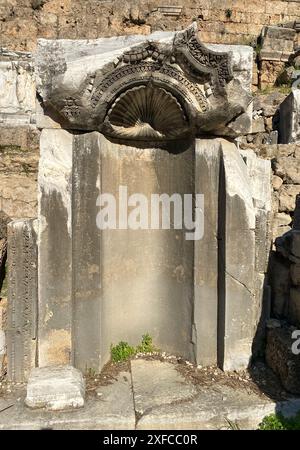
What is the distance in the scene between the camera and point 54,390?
3.14m

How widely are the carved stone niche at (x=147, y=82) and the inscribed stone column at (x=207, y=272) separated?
41 centimetres

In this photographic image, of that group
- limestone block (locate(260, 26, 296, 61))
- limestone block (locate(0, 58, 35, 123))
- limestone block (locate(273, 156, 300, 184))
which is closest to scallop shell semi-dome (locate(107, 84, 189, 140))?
limestone block (locate(273, 156, 300, 184))

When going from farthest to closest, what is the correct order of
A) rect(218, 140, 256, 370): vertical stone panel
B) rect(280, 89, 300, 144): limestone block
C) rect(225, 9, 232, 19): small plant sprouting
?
rect(225, 9, 232, 19): small plant sprouting
rect(280, 89, 300, 144): limestone block
rect(218, 140, 256, 370): vertical stone panel

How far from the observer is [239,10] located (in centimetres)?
1712

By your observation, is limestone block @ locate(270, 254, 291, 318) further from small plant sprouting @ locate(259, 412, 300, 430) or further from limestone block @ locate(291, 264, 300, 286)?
small plant sprouting @ locate(259, 412, 300, 430)

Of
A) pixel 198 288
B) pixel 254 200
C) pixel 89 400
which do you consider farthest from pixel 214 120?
pixel 89 400

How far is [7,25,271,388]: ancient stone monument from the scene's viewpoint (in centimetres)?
349

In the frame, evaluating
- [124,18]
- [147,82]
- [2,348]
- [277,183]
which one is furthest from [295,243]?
[124,18]

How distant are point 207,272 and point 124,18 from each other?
15415mm

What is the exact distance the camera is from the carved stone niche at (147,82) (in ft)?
11.3

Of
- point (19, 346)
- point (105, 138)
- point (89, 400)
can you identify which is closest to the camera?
point (89, 400)

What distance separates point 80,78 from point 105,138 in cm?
64

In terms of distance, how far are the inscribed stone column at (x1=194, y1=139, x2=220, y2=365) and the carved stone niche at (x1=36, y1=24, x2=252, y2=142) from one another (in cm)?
41
